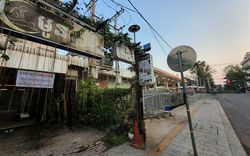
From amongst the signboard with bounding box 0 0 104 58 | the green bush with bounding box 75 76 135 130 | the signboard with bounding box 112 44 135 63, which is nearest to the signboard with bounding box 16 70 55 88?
the green bush with bounding box 75 76 135 130

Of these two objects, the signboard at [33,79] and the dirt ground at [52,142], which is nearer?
the dirt ground at [52,142]

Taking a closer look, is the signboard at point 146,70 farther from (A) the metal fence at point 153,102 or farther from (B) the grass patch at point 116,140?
(A) the metal fence at point 153,102

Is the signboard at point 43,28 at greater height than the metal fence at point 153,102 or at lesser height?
greater

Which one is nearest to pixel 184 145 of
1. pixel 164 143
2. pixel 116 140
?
pixel 164 143

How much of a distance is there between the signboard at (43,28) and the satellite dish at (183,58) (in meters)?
2.14

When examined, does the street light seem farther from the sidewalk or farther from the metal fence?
the metal fence

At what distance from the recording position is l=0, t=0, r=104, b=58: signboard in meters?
2.08

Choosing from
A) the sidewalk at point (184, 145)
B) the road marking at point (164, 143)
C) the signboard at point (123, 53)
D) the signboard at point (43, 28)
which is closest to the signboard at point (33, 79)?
the signboard at point (43, 28)

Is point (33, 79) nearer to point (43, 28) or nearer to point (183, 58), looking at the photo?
point (43, 28)

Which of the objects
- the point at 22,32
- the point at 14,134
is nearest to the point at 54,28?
the point at 22,32

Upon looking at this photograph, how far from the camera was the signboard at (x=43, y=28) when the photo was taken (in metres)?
2.08

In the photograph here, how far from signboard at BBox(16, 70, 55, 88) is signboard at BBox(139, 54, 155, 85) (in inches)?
150

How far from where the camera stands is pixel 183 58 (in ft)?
11.6

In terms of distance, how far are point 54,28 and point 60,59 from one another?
3.19m
